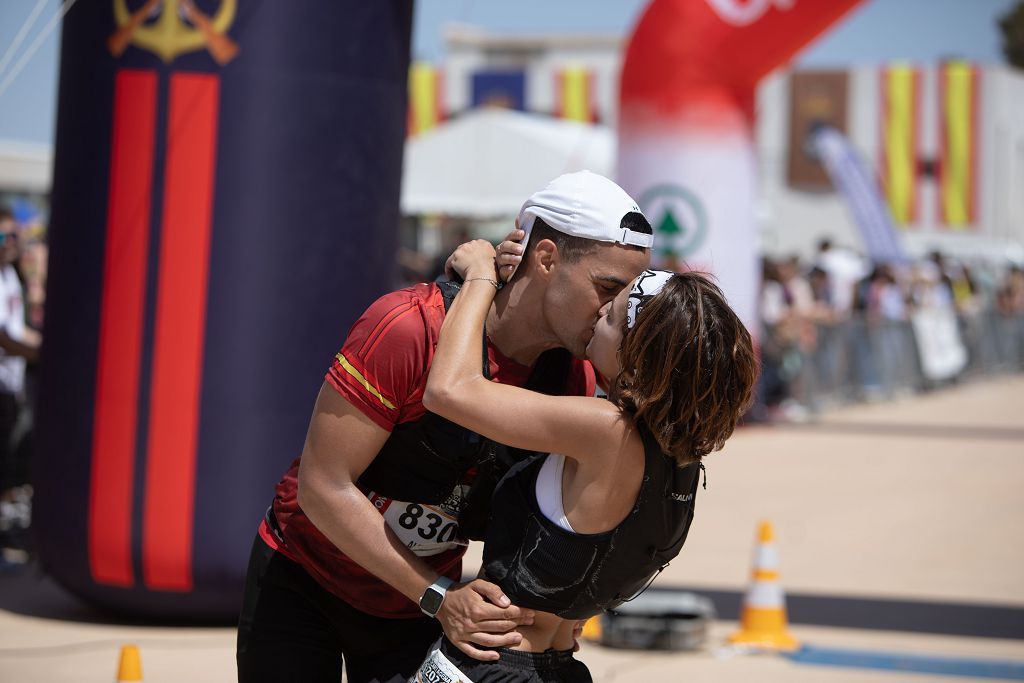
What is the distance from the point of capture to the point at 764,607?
246 inches

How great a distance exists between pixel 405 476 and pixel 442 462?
A: 3.4 inches

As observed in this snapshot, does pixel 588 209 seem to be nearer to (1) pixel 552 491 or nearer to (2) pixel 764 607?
(1) pixel 552 491

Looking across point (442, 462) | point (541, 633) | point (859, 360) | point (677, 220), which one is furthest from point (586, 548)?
point (859, 360)

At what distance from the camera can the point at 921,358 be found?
64.1ft

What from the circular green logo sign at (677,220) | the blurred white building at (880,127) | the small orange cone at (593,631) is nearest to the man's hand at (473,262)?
the small orange cone at (593,631)

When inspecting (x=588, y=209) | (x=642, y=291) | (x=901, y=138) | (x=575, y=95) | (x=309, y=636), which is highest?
(x=575, y=95)

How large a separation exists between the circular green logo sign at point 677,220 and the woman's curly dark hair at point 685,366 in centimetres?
997

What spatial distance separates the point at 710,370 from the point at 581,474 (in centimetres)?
30

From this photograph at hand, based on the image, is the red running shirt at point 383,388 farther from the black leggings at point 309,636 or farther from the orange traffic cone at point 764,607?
the orange traffic cone at point 764,607

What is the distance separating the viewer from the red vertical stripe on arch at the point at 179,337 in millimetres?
5734

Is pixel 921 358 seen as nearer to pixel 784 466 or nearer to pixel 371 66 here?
pixel 784 466

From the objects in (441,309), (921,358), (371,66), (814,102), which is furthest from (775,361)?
(814,102)

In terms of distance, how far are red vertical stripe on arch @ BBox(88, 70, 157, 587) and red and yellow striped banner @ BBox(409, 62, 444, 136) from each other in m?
36.1

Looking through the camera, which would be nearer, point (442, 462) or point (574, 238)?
point (574, 238)
